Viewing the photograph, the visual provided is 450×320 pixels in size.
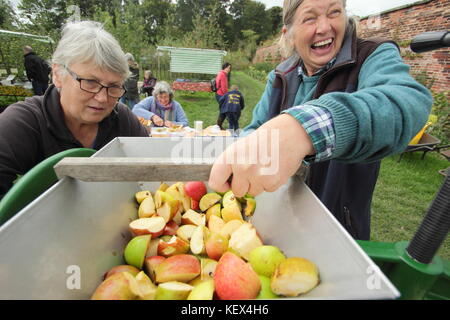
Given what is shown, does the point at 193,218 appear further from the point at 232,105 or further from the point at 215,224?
Result: the point at 232,105

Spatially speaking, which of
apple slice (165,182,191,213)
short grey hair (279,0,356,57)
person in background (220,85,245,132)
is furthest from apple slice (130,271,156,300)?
person in background (220,85,245,132)

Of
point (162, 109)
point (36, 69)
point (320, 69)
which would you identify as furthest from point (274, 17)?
point (320, 69)

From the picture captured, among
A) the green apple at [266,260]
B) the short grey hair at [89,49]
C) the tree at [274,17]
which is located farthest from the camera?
the tree at [274,17]

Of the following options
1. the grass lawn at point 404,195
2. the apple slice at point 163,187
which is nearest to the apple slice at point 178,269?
the apple slice at point 163,187

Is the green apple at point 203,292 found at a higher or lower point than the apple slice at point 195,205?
higher

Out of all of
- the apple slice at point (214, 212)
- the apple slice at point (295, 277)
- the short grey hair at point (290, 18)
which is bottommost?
the apple slice at point (214, 212)

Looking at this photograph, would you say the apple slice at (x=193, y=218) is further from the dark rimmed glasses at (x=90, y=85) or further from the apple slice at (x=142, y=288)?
the dark rimmed glasses at (x=90, y=85)

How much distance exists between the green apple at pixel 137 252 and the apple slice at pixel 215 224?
0.27 metres

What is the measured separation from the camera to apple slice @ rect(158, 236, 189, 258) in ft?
2.98

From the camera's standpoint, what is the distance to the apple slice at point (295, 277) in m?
0.60

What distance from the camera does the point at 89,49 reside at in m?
1.43

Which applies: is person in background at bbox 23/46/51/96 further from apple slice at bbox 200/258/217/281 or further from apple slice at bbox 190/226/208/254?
apple slice at bbox 200/258/217/281

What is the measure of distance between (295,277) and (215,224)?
477 mm
